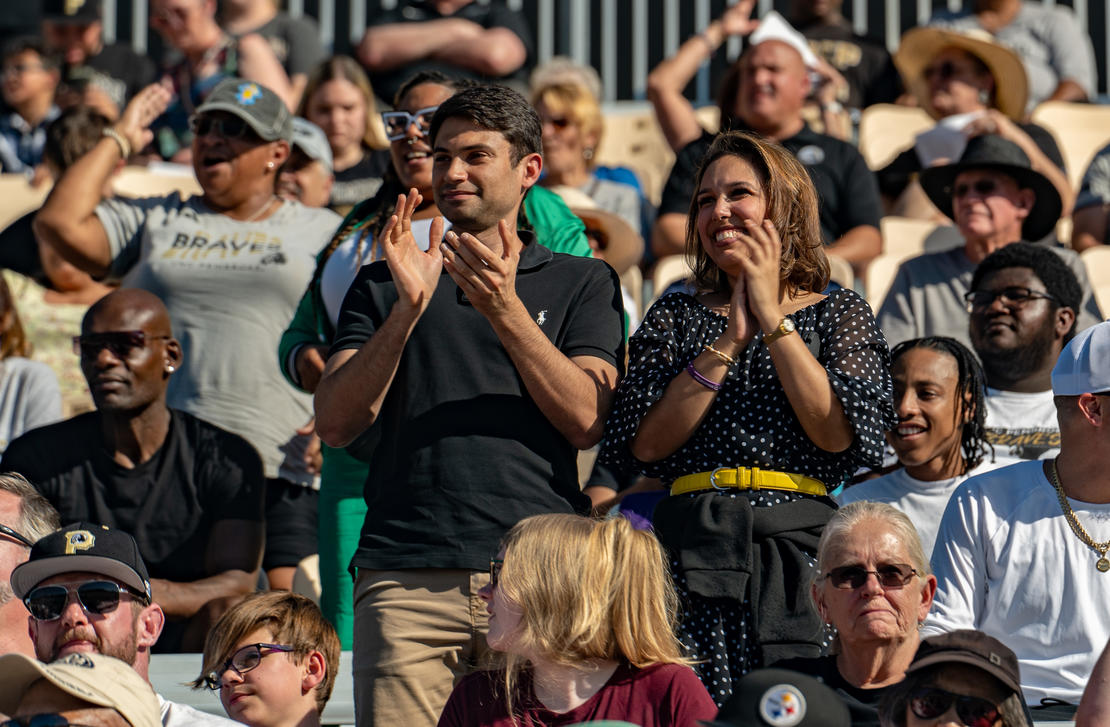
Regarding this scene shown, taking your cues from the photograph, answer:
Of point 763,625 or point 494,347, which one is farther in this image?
point 494,347

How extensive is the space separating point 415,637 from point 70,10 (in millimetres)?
8053

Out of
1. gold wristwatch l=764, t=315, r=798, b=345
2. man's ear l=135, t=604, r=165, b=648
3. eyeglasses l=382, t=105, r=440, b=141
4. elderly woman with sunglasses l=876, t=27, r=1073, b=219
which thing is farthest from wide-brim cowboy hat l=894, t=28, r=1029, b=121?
man's ear l=135, t=604, r=165, b=648

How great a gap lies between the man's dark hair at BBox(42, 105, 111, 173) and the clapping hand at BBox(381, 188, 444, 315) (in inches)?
158

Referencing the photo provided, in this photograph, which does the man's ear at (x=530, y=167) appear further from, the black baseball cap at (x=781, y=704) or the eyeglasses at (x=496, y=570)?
the black baseball cap at (x=781, y=704)

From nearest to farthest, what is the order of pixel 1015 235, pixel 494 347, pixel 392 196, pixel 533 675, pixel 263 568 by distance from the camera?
pixel 533 675
pixel 494 347
pixel 392 196
pixel 263 568
pixel 1015 235

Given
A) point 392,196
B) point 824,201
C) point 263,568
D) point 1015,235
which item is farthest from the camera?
point 824,201

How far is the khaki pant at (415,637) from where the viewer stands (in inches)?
164

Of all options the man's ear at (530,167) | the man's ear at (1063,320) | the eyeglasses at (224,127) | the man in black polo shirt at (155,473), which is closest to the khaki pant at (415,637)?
the man's ear at (530,167)

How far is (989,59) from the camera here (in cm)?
893

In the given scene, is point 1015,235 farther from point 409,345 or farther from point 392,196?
point 409,345

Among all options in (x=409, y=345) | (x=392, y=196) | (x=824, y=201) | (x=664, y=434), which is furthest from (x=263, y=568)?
(x=824, y=201)

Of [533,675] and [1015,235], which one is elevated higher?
[1015,235]

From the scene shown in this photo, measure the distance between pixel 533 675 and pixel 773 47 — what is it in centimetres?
467

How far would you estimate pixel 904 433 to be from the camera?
17.7ft
